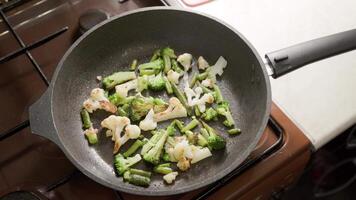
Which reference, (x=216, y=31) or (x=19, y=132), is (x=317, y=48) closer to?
(x=216, y=31)

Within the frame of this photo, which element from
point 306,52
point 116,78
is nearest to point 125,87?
point 116,78

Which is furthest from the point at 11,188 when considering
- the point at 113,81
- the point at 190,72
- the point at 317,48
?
the point at 317,48

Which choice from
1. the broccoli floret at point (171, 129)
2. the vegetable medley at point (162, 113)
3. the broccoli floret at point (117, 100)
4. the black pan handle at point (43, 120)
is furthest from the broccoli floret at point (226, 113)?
the black pan handle at point (43, 120)

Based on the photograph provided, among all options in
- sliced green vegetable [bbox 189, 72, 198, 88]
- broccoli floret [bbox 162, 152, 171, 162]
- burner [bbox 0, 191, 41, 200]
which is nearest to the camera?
burner [bbox 0, 191, 41, 200]

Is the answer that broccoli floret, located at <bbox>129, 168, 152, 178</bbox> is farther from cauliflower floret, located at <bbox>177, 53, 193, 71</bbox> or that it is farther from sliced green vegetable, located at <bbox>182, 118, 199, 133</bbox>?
cauliflower floret, located at <bbox>177, 53, 193, 71</bbox>

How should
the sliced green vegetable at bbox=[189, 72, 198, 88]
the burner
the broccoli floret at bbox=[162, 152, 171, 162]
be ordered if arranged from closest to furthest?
the burner
the broccoli floret at bbox=[162, 152, 171, 162]
the sliced green vegetable at bbox=[189, 72, 198, 88]

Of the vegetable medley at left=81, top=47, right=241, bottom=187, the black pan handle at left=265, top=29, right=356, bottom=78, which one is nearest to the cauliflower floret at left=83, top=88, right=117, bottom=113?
the vegetable medley at left=81, top=47, right=241, bottom=187

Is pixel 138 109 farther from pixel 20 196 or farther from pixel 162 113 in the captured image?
pixel 20 196
